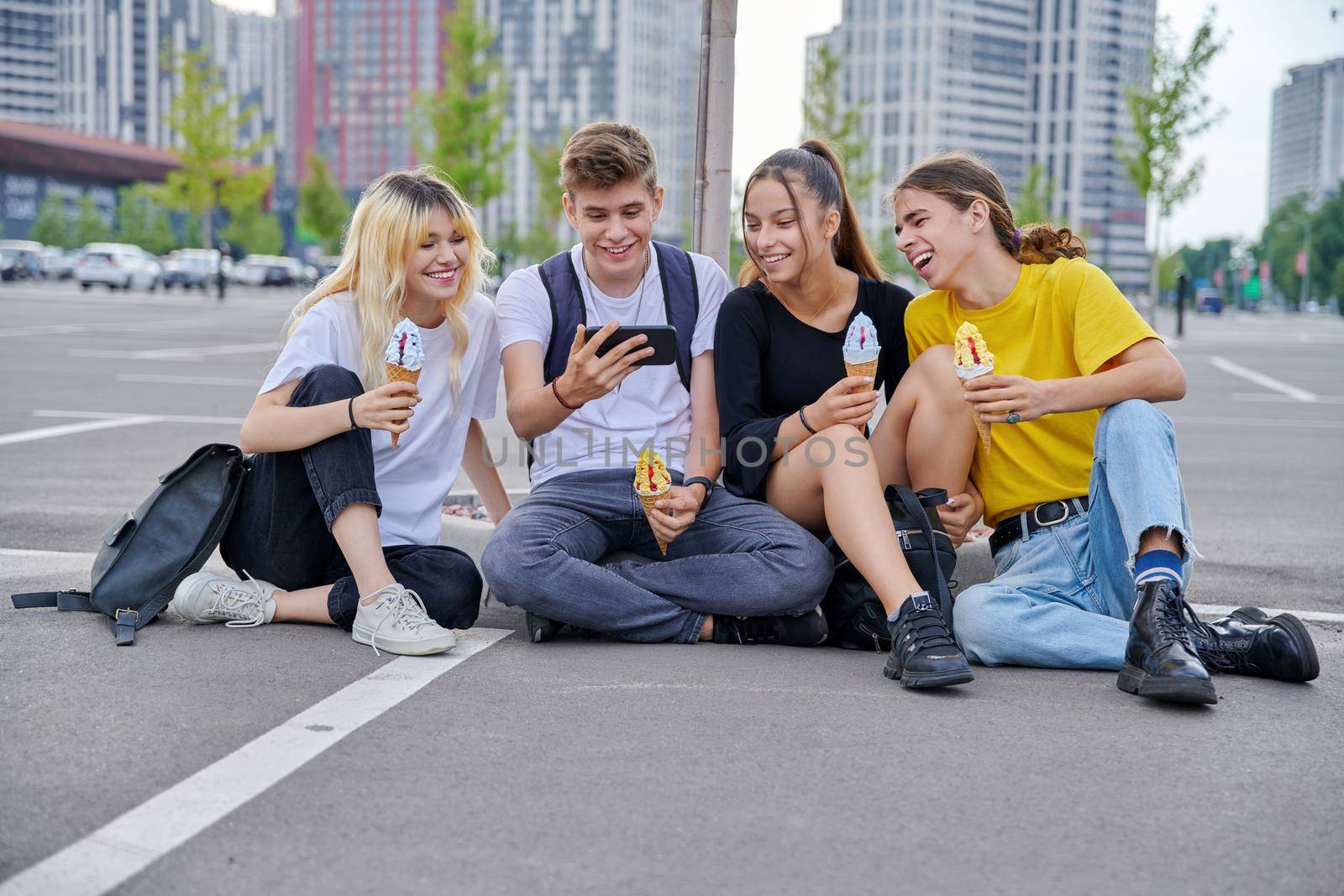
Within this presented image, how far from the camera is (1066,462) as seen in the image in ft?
13.3

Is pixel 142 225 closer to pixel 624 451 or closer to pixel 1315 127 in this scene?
pixel 624 451

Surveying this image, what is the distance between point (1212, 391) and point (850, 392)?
13.7 m

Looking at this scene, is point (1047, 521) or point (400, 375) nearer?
point (400, 375)

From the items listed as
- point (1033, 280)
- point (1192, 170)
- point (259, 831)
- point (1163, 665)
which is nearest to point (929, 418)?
point (1033, 280)

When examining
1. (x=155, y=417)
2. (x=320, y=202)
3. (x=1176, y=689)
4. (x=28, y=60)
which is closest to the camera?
(x=1176, y=689)

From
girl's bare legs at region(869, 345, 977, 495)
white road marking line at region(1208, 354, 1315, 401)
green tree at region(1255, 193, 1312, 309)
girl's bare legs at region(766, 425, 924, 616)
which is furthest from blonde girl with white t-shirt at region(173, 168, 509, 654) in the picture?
green tree at region(1255, 193, 1312, 309)

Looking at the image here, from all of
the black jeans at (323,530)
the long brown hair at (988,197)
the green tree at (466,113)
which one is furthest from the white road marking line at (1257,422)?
the green tree at (466,113)

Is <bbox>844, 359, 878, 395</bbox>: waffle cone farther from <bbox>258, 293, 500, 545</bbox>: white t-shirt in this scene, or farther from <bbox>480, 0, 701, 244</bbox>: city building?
<bbox>480, 0, 701, 244</bbox>: city building

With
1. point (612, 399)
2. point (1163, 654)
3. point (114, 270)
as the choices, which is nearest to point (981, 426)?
point (1163, 654)

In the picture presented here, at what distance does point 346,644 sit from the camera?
12.8 feet

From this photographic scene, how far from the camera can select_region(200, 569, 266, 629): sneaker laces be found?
406 centimetres

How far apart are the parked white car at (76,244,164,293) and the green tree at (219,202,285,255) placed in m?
43.3

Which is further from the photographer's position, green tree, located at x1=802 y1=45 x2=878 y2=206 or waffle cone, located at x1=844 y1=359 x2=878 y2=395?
green tree, located at x1=802 y1=45 x2=878 y2=206

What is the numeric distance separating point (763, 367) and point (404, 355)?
1143 millimetres
